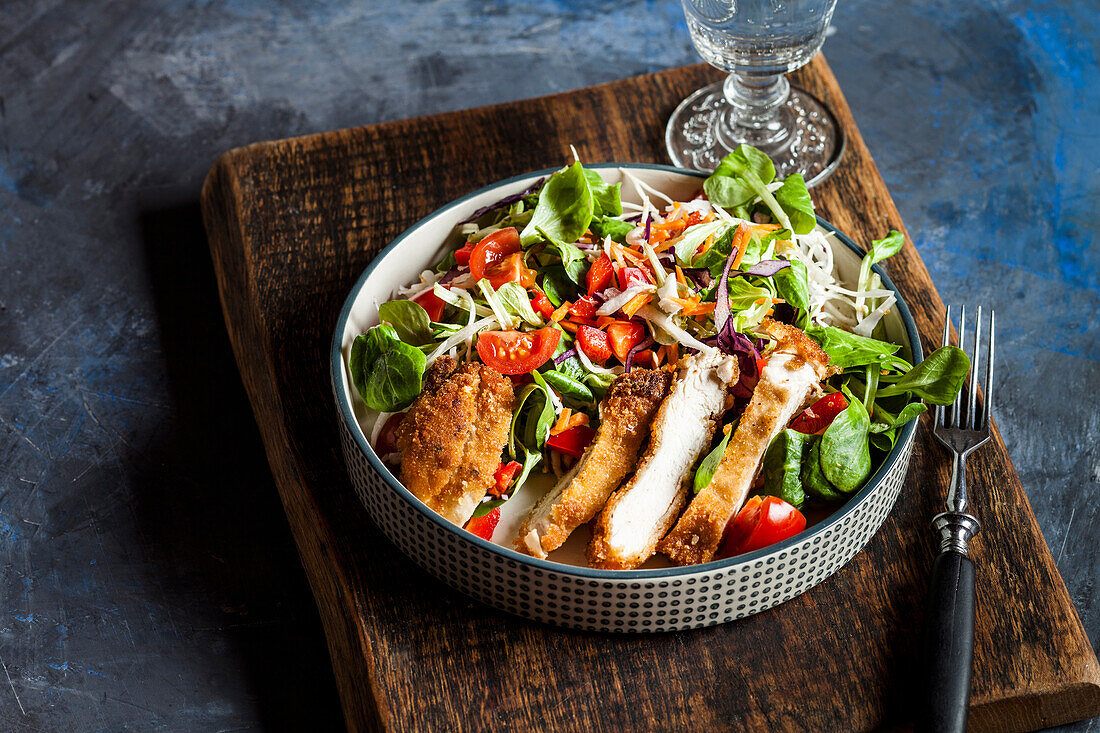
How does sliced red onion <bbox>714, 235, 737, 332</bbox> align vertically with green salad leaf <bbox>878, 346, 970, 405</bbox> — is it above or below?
above

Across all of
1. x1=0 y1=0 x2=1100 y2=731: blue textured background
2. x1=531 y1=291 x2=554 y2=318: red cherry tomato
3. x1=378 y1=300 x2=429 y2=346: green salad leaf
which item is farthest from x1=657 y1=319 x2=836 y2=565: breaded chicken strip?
x1=0 y1=0 x2=1100 y2=731: blue textured background

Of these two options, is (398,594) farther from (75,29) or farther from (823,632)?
(75,29)

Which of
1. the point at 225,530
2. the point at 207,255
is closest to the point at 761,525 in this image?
the point at 225,530

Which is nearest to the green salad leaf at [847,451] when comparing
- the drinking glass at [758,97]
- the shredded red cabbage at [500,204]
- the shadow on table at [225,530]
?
the shredded red cabbage at [500,204]

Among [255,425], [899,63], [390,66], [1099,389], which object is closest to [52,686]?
[255,425]

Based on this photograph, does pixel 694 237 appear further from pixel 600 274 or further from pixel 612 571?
pixel 612 571

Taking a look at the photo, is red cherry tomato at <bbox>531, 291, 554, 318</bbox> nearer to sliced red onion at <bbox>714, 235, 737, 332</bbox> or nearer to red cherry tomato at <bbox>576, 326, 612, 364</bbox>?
red cherry tomato at <bbox>576, 326, 612, 364</bbox>

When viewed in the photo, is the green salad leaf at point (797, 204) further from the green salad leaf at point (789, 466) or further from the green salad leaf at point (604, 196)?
the green salad leaf at point (789, 466)
